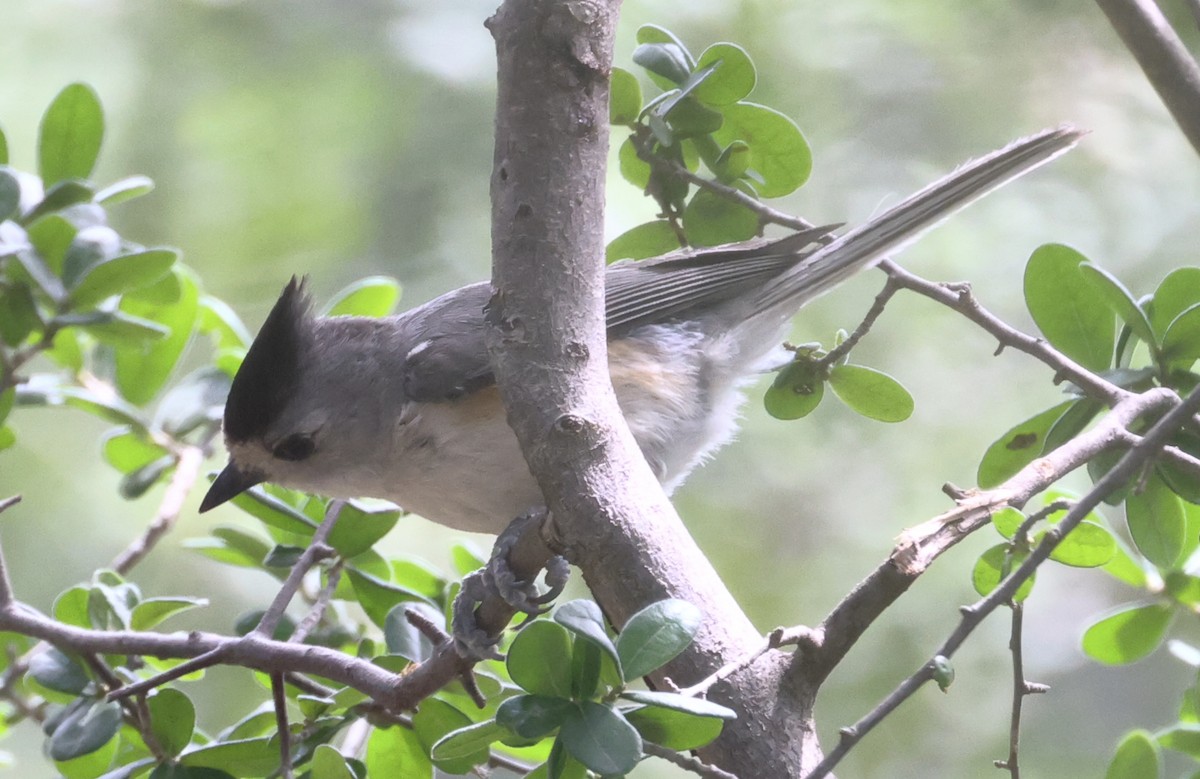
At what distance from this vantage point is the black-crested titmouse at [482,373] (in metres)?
2.09

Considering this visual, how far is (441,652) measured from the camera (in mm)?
1550

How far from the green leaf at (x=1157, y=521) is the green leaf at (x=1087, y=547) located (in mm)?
63

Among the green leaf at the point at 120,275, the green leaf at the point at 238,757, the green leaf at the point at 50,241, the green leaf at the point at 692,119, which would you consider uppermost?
the green leaf at the point at 692,119

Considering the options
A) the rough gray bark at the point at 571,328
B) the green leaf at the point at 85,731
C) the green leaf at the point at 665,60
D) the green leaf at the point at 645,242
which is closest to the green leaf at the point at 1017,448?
the rough gray bark at the point at 571,328

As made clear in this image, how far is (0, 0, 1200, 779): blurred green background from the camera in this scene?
3.78 metres

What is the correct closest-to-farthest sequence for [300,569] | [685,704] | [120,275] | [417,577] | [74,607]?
[685,704] < [300,569] < [74,607] < [120,275] < [417,577]

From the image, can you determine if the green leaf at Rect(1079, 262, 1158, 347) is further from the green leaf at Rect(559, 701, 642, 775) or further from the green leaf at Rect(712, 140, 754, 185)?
the green leaf at Rect(559, 701, 642, 775)

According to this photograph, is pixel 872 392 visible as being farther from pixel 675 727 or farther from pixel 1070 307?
pixel 675 727

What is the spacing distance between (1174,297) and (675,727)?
1023mm

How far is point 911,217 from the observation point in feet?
7.05

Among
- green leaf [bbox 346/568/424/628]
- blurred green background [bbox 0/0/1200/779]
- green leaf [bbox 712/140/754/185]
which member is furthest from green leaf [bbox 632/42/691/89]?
blurred green background [bbox 0/0/1200/779]

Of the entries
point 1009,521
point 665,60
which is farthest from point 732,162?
point 1009,521

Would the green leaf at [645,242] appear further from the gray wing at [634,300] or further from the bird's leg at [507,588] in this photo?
the bird's leg at [507,588]

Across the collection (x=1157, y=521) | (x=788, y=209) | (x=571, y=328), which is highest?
(x=788, y=209)
